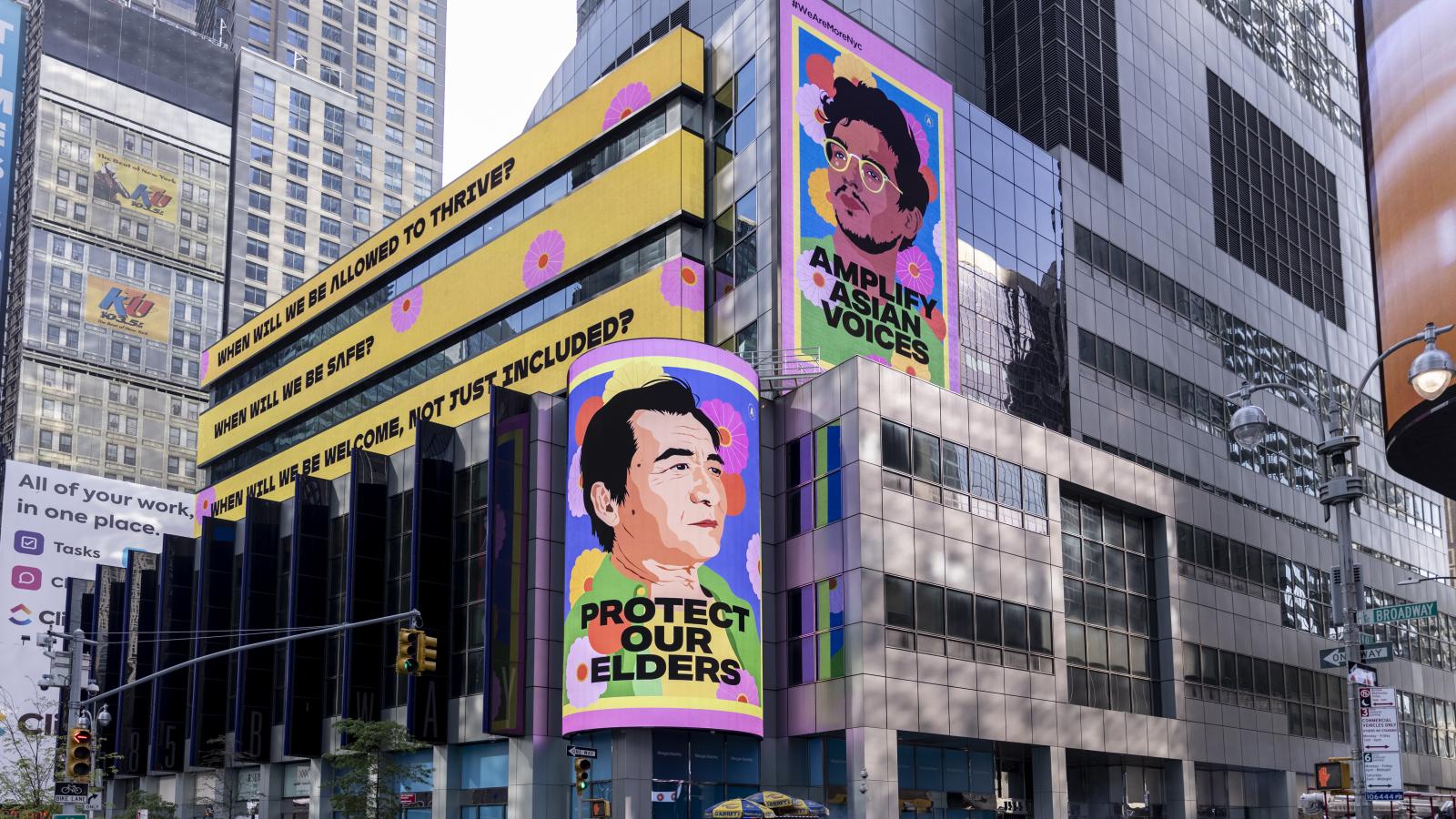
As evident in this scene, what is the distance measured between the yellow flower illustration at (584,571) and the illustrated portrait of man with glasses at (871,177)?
15675 millimetres

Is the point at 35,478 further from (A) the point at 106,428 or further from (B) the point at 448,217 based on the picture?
(B) the point at 448,217

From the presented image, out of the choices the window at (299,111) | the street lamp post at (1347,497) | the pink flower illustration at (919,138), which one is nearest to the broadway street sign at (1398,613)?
the street lamp post at (1347,497)

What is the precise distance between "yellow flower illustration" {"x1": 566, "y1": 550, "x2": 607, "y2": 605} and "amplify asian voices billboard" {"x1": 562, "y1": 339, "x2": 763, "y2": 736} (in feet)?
0.17

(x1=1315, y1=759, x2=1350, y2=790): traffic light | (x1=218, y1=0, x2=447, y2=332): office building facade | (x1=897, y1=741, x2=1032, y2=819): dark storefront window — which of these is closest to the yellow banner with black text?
(x1=897, y1=741, x2=1032, y2=819): dark storefront window

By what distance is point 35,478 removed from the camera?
110562 millimetres

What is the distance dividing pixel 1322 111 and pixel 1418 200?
189 ft

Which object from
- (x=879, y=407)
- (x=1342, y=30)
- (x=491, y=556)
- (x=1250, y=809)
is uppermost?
(x=1342, y=30)

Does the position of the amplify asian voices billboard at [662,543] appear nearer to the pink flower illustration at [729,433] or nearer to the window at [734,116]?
the pink flower illustration at [729,433]

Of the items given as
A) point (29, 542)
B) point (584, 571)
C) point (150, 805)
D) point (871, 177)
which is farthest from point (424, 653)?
point (29, 542)

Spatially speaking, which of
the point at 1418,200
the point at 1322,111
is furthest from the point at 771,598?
the point at 1322,111

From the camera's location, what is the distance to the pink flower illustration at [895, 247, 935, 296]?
190 feet

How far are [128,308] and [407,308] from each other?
84354 millimetres

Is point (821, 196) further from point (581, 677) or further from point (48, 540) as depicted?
point (48, 540)

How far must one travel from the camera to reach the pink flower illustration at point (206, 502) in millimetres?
91812
